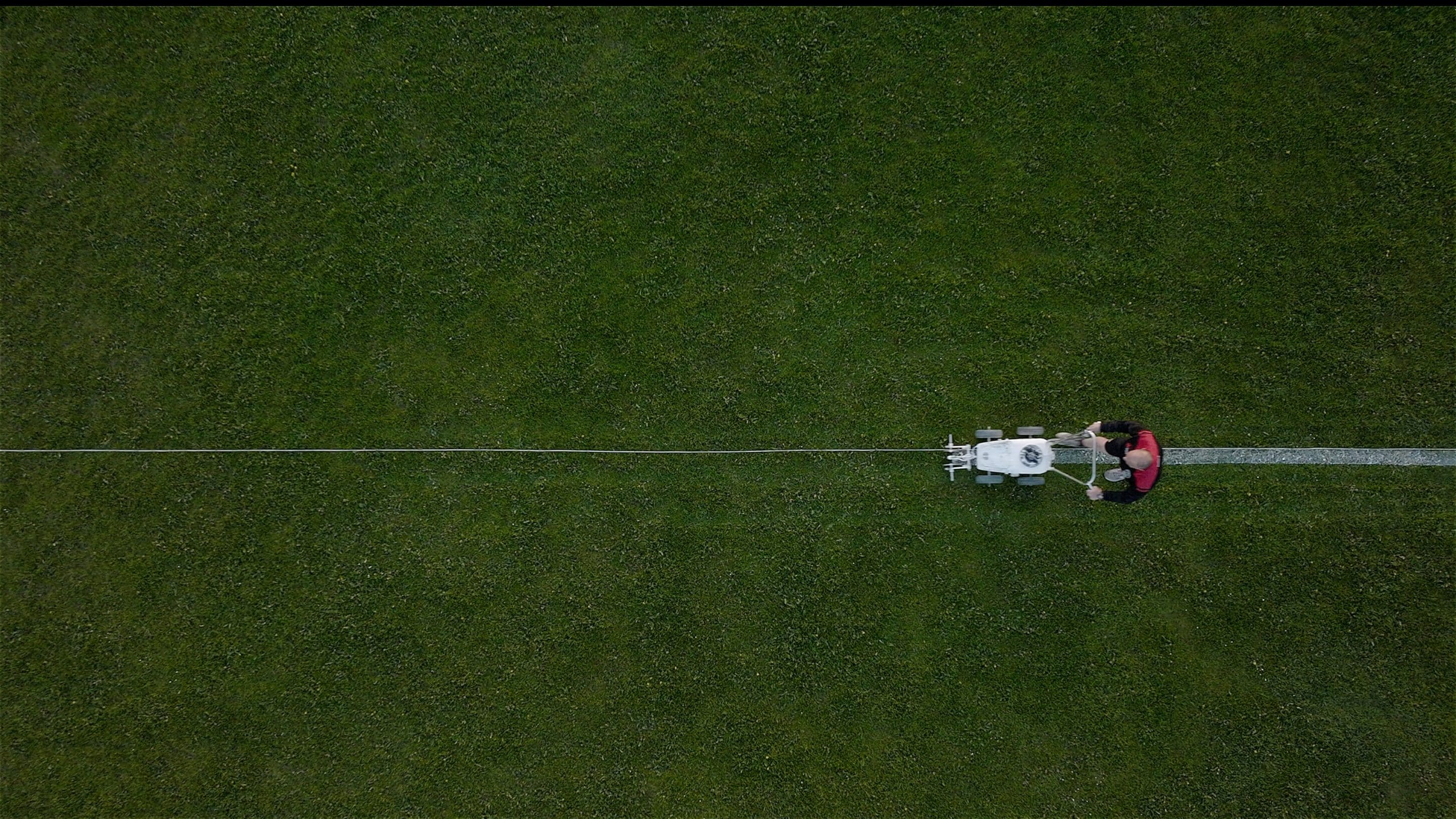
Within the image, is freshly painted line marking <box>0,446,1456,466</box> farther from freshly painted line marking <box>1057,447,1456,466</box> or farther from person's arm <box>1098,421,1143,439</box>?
person's arm <box>1098,421,1143,439</box>

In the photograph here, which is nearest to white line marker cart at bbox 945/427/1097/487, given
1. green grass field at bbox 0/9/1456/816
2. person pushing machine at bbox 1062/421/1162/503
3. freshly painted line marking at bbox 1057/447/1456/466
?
person pushing machine at bbox 1062/421/1162/503

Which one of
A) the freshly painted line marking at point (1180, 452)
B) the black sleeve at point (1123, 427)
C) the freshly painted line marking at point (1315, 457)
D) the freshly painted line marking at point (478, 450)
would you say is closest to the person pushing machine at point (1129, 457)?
the black sleeve at point (1123, 427)

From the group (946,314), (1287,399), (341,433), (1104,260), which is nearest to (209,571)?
(341,433)

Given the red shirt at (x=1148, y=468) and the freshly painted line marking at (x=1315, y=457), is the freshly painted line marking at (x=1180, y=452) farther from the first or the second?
the red shirt at (x=1148, y=468)

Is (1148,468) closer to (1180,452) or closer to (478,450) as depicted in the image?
(1180,452)

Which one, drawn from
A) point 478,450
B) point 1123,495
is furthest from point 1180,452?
point 478,450
